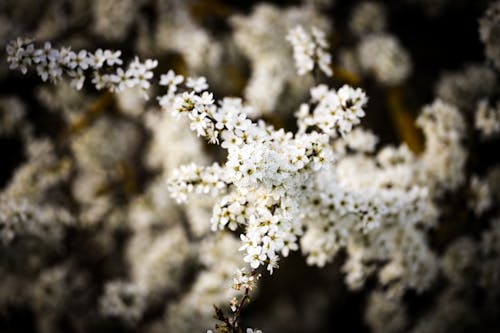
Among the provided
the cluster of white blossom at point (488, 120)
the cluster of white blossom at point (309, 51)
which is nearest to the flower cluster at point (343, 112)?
the cluster of white blossom at point (309, 51)

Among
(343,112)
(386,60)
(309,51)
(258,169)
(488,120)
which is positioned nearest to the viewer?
(258,169)

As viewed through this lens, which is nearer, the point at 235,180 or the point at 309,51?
the point at 235,180

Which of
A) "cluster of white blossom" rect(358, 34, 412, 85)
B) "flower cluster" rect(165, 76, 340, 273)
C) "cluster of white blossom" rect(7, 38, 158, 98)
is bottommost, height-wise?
"flower cluster" rect(165, 76, 340, 273)

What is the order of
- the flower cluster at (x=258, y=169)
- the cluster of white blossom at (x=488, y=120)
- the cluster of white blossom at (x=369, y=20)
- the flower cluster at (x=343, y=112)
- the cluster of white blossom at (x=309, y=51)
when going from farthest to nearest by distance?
the cluster of white blossom at (x=369, y=20) → the cluster of white blossom at (x=488, y=120) → the cluster of white blossom at (x=309, y=51) → the flower cluster at (x=343, y=112) → the flower cluster at (x=258, y=169)

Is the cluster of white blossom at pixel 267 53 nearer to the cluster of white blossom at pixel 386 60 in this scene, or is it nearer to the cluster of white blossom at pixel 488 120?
the cluster of white blossom at pixel 386 60

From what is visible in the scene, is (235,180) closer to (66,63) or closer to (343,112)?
(343,112)

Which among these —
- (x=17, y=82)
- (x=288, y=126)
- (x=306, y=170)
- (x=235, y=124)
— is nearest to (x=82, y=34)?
(x=17, y=82)

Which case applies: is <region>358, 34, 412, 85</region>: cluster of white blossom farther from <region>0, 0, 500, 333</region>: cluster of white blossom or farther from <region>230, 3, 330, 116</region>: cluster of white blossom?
<region>230, 3, 330, 116</region>: cluster of white blossom

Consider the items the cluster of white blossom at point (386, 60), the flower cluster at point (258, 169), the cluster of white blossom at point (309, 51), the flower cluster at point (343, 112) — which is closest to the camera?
the flower cluster at point (258, 169)

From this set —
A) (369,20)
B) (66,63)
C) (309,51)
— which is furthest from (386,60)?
(66,63)

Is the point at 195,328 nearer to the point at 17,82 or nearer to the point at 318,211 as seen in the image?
the point at 318,211

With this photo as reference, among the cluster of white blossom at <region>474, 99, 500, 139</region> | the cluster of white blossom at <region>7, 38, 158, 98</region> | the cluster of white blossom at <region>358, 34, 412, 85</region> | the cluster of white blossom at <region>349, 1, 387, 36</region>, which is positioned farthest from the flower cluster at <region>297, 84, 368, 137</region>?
the cluster of white blossom at <region>349, 1, 387, 36</region>
